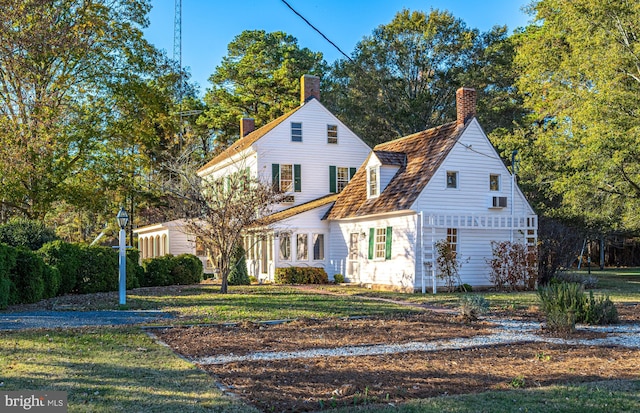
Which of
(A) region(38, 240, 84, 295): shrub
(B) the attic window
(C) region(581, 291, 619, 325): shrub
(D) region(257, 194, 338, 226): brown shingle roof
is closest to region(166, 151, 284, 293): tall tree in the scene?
(A) region(38, 240, 84, 295): shrub

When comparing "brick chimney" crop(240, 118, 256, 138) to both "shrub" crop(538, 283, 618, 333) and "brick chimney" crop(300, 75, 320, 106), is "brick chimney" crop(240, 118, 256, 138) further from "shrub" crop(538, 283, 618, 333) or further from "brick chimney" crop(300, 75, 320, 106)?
"shrub" crop(538, 283, 618, 333)

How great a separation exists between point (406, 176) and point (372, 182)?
6.41 ft

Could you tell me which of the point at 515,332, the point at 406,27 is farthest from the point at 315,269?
the point at 406,27

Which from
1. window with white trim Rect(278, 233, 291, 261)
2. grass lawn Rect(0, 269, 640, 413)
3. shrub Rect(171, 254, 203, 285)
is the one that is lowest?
grass lawn Rect(0, 269, 640, 413)

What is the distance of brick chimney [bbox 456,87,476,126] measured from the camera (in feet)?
76.7

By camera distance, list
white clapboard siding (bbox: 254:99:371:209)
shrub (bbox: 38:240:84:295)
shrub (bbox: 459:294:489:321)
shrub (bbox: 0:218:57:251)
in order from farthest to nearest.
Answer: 1. white clapboard siding (bbox: 254:99:371:209)
2. shrub (bbox: 0:218:57:251)
3. shrub (bbox: 38:240:84:295)
4. shrub (bbox: 459:294:489:321)

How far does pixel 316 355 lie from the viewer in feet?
29.6

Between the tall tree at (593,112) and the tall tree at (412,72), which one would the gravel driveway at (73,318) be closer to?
the tall tree at (593,112)

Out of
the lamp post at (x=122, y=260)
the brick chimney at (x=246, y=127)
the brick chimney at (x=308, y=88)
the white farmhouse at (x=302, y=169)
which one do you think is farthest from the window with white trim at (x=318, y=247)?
the lamp post at (x=122, y=260)

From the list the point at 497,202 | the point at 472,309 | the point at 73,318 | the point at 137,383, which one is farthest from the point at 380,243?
the point at 137,383

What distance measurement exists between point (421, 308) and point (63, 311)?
8.76 meters

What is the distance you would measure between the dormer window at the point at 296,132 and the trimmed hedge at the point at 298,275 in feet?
22.4

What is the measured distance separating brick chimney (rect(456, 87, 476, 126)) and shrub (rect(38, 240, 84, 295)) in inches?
576

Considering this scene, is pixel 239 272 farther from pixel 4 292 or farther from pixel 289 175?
pixel 4 292
